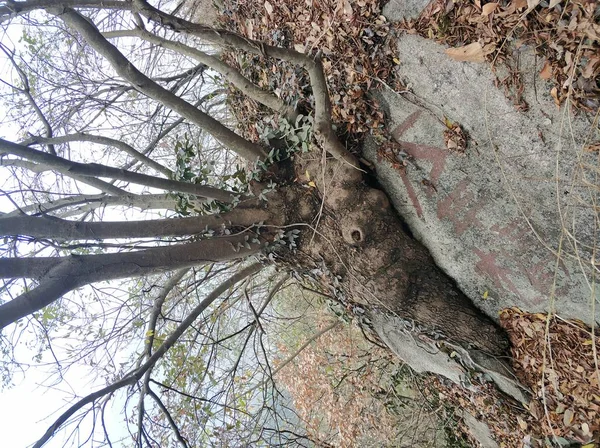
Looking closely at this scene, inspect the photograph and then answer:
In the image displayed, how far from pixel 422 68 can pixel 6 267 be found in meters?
2.78

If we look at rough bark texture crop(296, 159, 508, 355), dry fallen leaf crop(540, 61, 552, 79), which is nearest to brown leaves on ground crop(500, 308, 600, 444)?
rough bark texture crop(296, 159, 508, 355)

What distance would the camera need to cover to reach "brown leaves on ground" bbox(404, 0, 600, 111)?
2.08 m

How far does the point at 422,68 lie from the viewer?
289 cm

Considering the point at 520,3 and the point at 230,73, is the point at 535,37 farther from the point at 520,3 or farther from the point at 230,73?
the point at 230,73

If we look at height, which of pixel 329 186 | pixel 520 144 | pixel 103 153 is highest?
pixel 103 153

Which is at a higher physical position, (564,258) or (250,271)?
(250,271)

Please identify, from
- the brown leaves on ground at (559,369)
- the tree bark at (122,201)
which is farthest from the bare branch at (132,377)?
the brown leaves on ground at (559,369)

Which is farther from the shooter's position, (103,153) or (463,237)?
(103,153)

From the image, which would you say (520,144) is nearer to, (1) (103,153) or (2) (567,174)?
(2) (567,174)

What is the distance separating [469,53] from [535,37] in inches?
14.5

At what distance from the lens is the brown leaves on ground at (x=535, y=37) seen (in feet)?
6.84

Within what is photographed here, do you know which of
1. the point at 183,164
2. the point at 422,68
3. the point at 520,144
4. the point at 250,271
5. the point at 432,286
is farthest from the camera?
the point at 250,271

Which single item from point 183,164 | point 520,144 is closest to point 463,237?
point 520,144

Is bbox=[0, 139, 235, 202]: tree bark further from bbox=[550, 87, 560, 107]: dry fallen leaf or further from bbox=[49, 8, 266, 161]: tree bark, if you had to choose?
bbox=[550, 87, 560, 107]: dry fallen leaf
